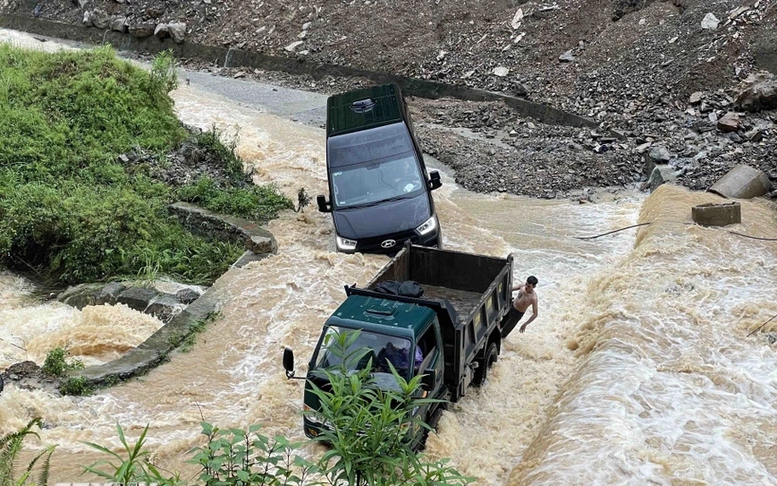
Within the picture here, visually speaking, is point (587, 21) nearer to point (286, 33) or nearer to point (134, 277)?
point (286, 33)

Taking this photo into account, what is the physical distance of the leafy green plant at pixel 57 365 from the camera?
34.6 feet

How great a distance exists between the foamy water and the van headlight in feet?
3.13

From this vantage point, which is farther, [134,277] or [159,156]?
[159,156]

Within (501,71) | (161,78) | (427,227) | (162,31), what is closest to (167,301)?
(427,227)

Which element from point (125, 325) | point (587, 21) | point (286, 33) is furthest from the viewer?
point (286, 33)

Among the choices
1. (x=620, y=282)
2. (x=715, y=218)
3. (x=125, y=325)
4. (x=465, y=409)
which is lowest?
(x=125, y=325)

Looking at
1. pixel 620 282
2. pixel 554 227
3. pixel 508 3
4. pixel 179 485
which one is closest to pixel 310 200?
pixel 554 227

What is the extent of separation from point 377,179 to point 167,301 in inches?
160

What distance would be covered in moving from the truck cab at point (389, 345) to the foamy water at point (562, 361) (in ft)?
2.87

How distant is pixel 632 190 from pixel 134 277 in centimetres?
1115

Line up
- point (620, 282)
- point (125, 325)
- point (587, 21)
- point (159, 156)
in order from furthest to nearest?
point (587, 21) < point (159, 156) < point (620, 282) < point (125, 325)

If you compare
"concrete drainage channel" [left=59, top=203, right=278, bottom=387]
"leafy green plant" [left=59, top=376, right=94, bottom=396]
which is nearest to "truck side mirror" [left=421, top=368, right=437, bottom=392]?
"concrete drainage channel" [left=59, top=203, right=278, bottom=387]

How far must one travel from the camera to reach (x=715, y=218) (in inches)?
595

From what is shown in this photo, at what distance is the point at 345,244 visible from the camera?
13445 millimetres
